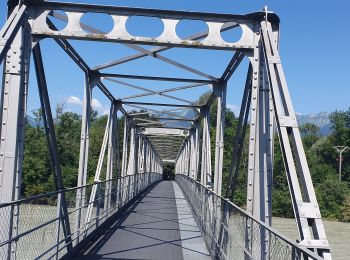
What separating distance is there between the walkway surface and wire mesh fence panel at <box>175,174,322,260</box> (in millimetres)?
524

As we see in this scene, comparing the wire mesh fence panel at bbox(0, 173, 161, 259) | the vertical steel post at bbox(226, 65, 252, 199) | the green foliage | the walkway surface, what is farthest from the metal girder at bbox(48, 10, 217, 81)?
the green foliage

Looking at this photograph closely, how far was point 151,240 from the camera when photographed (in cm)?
993

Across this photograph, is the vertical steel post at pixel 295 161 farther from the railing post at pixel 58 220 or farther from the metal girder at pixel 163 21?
the railing post at pixel 58 220

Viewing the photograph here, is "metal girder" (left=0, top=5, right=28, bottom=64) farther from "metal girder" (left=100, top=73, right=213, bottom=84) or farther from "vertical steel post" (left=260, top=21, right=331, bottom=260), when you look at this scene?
"metal girder" (left=100, top=73, right=213, bottom=84)

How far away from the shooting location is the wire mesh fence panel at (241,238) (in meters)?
3.65

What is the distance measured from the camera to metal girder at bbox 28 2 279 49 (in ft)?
25.0

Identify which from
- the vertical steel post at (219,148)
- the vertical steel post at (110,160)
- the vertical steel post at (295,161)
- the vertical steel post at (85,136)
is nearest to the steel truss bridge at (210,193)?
the vertical steel post at (295,161)

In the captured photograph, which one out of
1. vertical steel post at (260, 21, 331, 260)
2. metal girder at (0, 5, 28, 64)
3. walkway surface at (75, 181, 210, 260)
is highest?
metal girder at (0, 5, 28, 64)

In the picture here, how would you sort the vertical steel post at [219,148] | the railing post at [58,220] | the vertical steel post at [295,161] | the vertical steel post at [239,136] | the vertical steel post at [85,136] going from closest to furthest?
the vertical steel post at [295,161], the railing post at [58,220], the vertical steel post at [239,136], the vertical steel post at [85,136], the vertical steel post at [219,148]

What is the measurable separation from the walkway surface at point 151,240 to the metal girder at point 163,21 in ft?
11.3

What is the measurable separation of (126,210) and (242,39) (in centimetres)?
1000

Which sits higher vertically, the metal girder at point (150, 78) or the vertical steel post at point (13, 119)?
the metal girder at point (150, 78)

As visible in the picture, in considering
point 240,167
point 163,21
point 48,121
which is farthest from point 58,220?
point 240,167

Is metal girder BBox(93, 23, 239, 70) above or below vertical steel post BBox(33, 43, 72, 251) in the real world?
above
